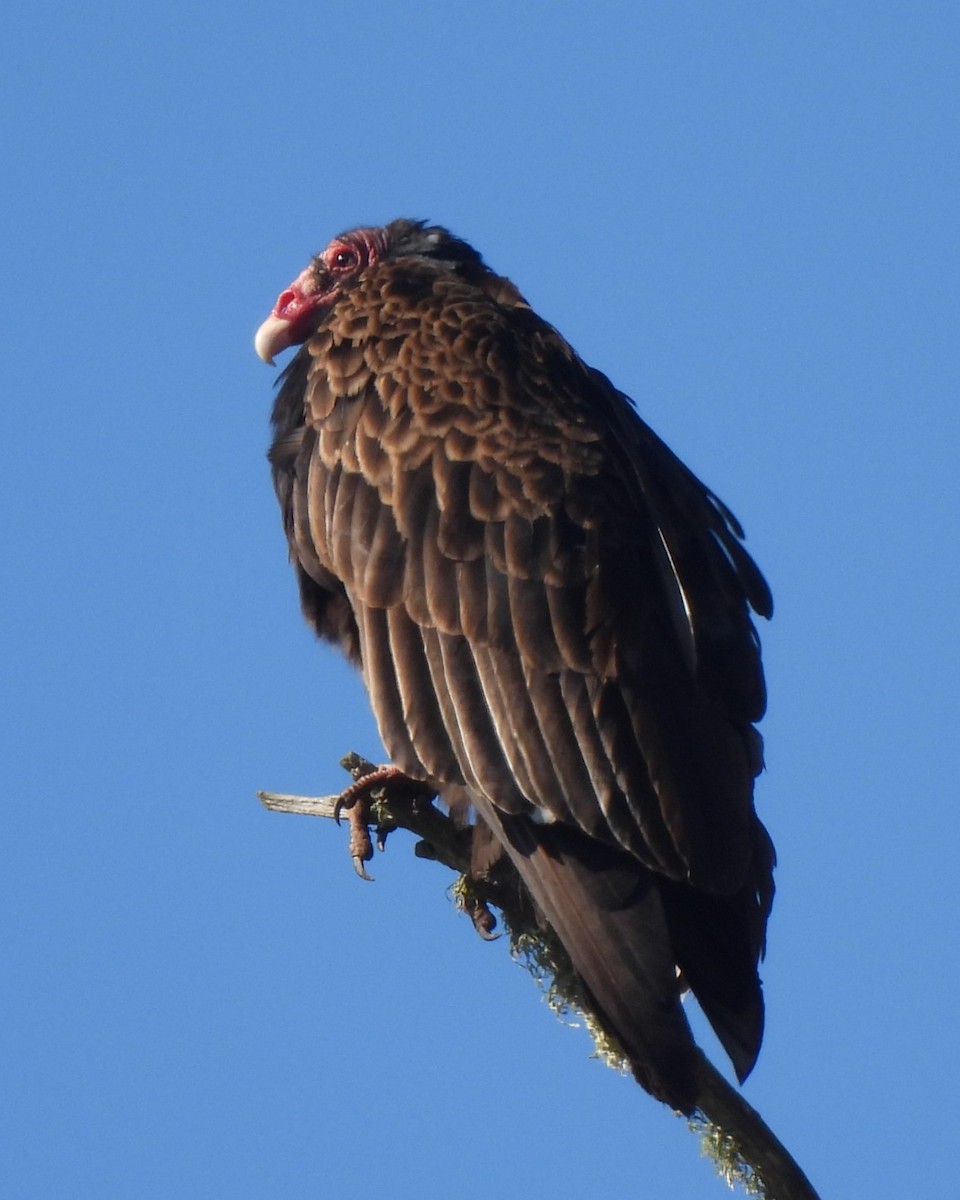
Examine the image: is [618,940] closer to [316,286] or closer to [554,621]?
[554,621]

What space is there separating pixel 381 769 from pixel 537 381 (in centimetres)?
121

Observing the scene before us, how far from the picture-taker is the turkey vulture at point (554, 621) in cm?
461

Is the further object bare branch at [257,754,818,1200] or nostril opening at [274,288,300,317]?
nostril opening at [274,288,300,317]

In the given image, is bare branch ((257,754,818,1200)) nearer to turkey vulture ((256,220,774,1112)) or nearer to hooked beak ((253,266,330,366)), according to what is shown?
turkey vulture ((256,220,774,1112))

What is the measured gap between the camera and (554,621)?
4953 mm

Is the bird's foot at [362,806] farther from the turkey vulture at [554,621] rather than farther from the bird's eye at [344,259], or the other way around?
the bird's eye at [344,259]

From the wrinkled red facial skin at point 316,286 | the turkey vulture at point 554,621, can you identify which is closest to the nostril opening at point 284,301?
the wrinkled red facial skin at point 316,286

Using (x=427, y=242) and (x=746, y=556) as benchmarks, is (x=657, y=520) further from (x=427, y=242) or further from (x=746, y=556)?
(x=427, y=242)

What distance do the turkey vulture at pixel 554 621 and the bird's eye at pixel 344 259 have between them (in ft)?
2.57

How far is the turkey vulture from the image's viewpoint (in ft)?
15.1

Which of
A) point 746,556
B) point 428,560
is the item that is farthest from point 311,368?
point 746,556

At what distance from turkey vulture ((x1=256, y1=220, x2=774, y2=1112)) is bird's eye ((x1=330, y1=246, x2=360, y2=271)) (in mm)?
782

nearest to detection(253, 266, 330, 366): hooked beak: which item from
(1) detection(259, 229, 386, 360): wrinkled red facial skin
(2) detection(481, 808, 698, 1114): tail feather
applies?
(1) detection(259, 229, 386, 360): wrinkled red facial skin

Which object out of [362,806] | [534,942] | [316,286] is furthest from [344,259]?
[534,942]
